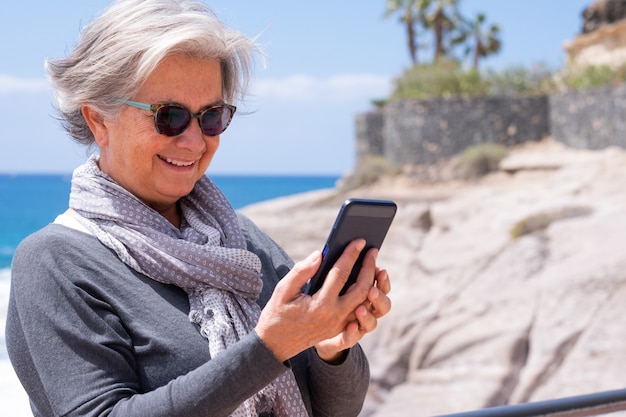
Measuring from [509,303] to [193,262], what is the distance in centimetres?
784

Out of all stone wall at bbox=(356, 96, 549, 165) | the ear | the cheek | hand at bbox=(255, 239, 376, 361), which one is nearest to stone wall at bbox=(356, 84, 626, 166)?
stone wall at bbox=(356, 96, 549, 165)

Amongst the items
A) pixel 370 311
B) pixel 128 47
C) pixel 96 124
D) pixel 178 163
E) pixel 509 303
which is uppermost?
pixel 128 47

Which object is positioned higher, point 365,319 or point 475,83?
point 365,319

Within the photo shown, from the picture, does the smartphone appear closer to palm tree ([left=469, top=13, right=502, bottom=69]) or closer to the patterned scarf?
the patterned scarf

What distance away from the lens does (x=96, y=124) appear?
1.79 metres

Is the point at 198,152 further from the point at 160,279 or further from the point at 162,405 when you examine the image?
the point at 162,405

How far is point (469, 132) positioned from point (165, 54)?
20.0 metres

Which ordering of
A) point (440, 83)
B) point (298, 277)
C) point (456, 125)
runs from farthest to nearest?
point (440, 83)
point (456, 125)
point (298, 277)

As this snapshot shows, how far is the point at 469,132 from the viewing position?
21172mm

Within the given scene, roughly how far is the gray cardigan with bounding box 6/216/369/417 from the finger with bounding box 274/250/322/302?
0.09m

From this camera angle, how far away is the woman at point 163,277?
1475 millimetres

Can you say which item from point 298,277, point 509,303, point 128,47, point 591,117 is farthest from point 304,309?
point 591,117

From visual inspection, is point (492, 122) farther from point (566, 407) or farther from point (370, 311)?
point (370, 311)

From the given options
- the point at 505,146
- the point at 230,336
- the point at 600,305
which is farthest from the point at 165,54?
the point at 505,146
